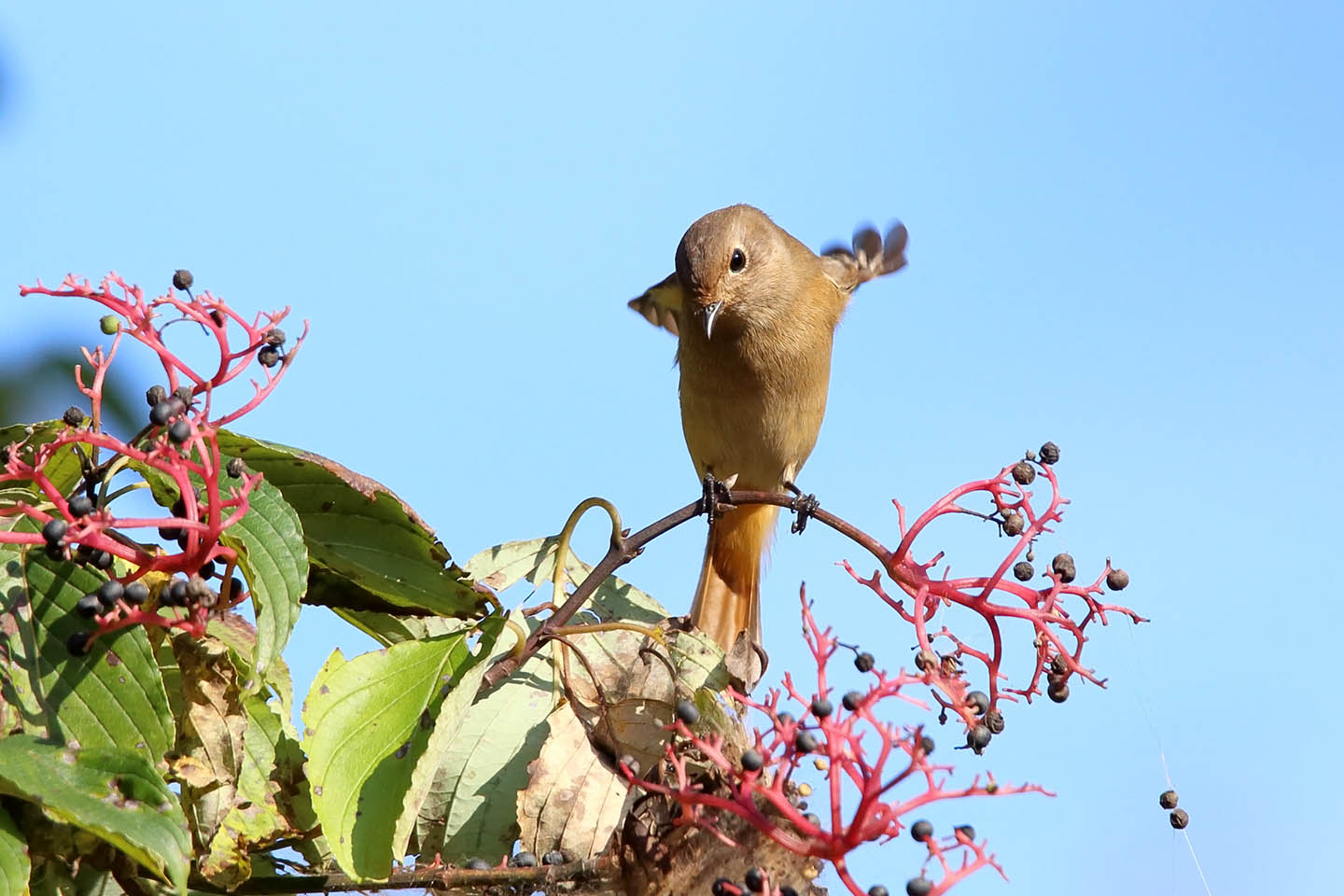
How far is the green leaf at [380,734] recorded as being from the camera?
2393 millimetres

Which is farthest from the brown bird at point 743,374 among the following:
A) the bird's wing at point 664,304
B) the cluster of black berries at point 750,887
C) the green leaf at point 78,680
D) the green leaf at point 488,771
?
the green leaf at point 78,680

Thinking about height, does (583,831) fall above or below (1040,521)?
below

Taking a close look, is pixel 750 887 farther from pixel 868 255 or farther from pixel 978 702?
pixel 868 255

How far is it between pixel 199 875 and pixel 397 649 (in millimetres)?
539

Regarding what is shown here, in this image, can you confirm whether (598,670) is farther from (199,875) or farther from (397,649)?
(199,875)

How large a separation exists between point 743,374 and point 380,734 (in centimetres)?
360

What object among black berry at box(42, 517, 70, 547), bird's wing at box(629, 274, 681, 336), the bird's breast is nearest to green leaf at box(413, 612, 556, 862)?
black berry at box(42, 517, 70, 547)

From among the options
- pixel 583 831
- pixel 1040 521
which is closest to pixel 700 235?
pixel 1040 521

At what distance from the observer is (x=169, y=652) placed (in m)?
2.35

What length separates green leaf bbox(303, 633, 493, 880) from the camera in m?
2.39

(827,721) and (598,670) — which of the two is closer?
(827,721)

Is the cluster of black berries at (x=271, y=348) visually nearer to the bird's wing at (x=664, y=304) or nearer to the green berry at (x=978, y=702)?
the green berry at (x=978, y=702)

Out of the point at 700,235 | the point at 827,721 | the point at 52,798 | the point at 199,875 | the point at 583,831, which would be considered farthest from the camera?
the point at 700,235

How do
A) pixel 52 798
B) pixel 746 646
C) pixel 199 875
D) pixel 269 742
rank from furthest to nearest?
1. pixel 746 646
2. pixel 269 742
3. pixel 199 875
4. pixel 52 798
